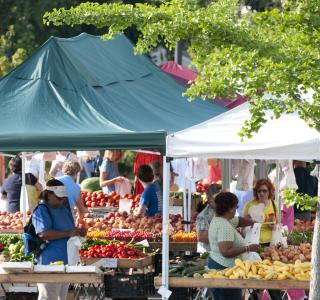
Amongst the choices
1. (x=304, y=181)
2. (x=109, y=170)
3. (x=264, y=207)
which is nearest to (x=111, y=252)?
(x=264, y=207)

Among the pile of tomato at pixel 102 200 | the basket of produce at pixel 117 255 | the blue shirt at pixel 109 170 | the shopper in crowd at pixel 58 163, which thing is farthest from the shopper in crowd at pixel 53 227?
the shopper in crowd at pixel 58 163

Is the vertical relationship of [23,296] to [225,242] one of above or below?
below

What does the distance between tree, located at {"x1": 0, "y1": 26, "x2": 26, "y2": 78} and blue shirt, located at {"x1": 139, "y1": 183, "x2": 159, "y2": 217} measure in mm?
16349

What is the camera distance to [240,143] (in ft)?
34.9

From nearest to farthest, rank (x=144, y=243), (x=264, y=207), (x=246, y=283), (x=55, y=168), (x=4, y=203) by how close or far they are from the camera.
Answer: (x=246, y=283)
(x=144, y=243)
(x=264, y=207)
(x=4, y=203)
(x=55, y=168)

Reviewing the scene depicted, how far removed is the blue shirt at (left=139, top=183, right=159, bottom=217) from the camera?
15.8 m

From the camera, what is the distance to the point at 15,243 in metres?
13.7

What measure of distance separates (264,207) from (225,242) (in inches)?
112

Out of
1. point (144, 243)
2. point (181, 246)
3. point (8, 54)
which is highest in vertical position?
point (8, 54)

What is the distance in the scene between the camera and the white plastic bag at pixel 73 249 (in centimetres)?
1172

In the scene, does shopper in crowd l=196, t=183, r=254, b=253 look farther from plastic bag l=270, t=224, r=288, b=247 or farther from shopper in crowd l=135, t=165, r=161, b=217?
shopper in crowd l=135, t=165, r=161, b=217

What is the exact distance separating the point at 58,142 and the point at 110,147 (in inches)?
21.7

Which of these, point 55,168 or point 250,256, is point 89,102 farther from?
point 55,168

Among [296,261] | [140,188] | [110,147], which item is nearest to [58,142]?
[110,147]
